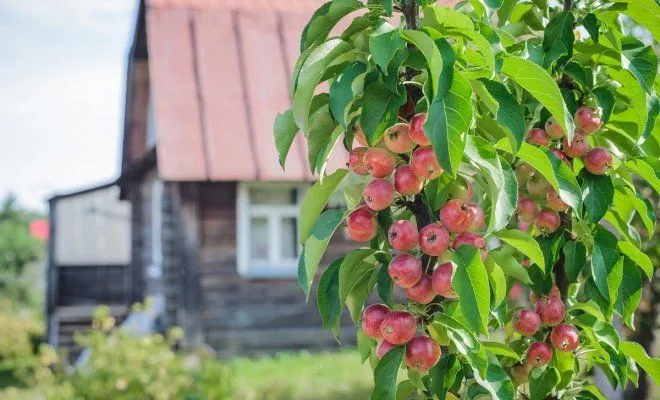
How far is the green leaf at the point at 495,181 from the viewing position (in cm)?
157

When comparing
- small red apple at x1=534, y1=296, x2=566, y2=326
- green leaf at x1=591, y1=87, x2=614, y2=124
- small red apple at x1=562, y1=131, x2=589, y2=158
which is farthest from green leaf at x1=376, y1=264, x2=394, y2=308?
green leaf at x1=591, y1=87, x2=614, y2=124

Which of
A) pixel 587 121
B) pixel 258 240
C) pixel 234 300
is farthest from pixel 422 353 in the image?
pixel 258 240

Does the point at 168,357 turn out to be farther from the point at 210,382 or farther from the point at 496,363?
the point at 496,363

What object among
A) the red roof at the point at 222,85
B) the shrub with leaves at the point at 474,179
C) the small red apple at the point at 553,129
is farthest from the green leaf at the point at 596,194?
the red roof at the point at 222,85

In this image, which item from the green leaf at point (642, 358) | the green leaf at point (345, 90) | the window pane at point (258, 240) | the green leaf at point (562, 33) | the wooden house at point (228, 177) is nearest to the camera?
the green leaf at point (345, 90)

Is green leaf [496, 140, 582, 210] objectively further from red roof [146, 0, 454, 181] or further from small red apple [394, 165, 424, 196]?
red roof [146, 0, 454, 181]

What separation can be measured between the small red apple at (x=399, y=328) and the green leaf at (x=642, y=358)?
0.70 metres

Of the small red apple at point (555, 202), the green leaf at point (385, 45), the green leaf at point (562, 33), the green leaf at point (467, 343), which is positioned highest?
the green leaf at point (562, 33)

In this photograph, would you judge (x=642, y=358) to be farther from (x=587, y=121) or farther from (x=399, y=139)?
(x=399, y=139)

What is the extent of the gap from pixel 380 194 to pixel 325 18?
1.33ft

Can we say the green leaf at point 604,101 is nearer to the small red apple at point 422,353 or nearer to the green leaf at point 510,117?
the green leaf at point 510,117

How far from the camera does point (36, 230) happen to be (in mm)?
36125

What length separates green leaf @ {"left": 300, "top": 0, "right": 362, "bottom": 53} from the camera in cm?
Result: 180

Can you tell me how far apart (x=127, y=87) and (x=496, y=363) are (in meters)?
14.6
